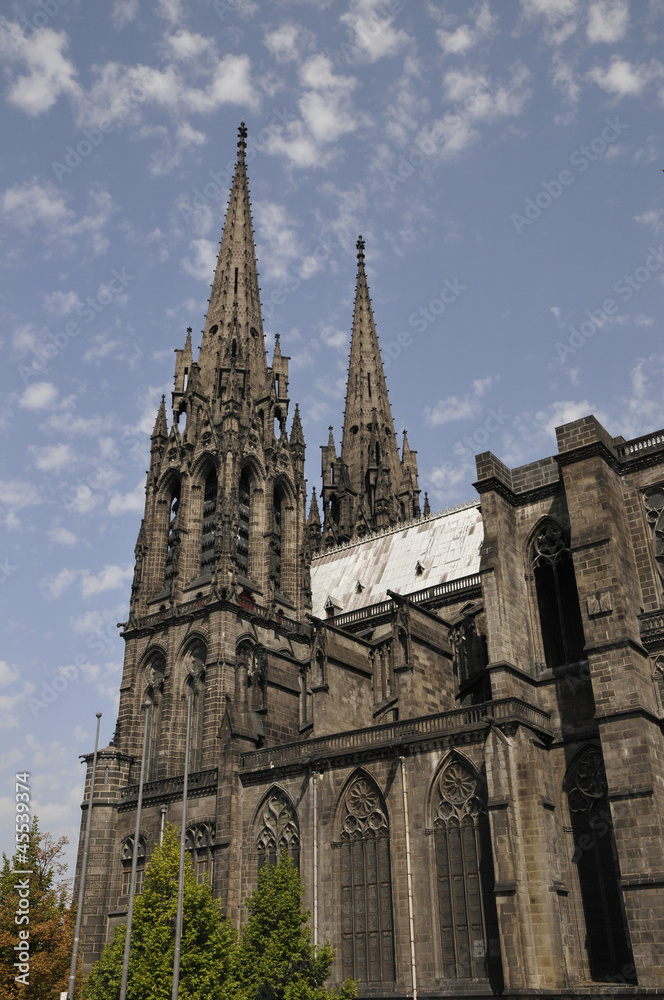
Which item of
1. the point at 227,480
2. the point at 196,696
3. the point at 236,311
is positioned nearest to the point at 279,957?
the point at 196,696

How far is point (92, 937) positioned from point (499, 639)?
21.8 meters

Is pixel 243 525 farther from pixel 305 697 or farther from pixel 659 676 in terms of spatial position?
pixel 659 676

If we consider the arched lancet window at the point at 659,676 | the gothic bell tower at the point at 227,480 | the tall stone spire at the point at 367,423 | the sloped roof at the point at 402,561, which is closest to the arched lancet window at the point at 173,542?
the gothic bell tower at the point at 227,480

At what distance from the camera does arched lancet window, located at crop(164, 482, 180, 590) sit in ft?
150

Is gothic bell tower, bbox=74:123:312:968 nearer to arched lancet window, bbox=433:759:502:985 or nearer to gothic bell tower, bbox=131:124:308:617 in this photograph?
gothic bell tower, bbox=131:124:308:617

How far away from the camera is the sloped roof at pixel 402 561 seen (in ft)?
153

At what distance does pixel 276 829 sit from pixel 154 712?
12.4 m

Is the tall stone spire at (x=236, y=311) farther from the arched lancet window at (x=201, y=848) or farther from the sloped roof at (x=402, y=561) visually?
the arched lancet window at (x=201, y=848)

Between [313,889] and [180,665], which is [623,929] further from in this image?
[180,665]

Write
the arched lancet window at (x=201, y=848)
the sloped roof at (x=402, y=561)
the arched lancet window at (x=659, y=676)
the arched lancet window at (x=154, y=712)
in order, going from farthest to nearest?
the sloped roof at (x=402, y=561) < the arched lancet window at (x=154, y=712) < the arched lancet window at (x=201, y=848) < the arched lancet window at (x=659, y=676)

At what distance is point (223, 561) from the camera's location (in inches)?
1686

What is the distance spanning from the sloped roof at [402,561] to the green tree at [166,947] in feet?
69.1

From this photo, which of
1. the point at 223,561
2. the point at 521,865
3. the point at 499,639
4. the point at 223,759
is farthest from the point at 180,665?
the point at 521,865

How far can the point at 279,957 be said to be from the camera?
25375 millimetres
